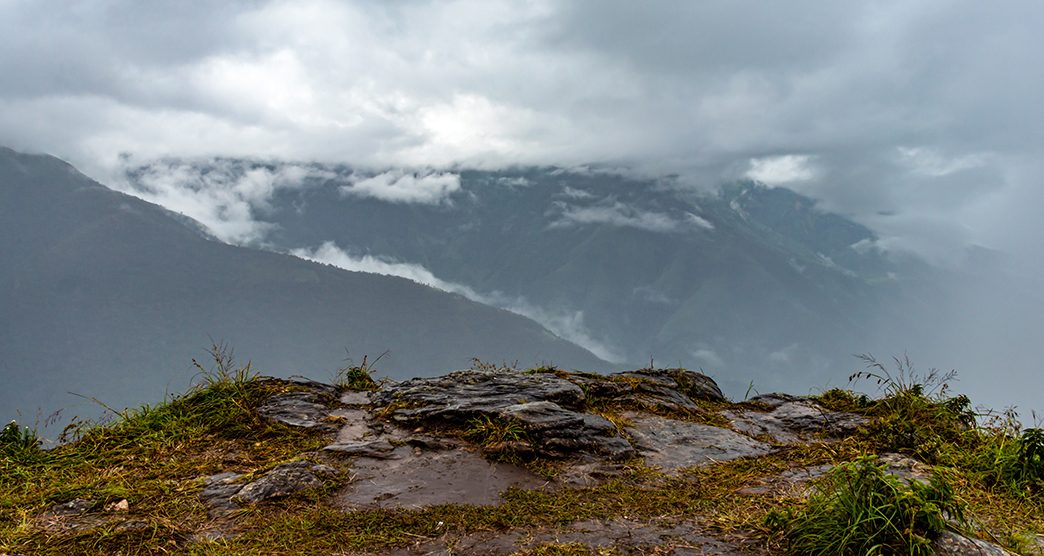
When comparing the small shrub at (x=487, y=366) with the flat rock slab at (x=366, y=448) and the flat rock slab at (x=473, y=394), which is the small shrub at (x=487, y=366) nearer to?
the flat rock slab at (x=473, y=394)

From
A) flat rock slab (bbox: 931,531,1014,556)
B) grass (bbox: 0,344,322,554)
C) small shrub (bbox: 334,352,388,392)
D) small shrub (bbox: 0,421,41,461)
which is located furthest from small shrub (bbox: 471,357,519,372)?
flat rock slab (bbox: 931,531,1014,556)

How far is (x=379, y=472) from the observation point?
6.16 m

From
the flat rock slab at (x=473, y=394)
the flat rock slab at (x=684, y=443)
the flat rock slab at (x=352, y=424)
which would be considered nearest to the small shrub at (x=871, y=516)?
the flat rock slab at (x=684, y=443)

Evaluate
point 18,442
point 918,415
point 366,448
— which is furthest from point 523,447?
point 18,442

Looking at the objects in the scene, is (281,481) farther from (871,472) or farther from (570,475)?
(871,472)

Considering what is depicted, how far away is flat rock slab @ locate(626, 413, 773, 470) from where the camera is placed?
6.84 m

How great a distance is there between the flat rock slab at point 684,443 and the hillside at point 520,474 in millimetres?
35

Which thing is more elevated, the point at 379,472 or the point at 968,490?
the point at 968,490

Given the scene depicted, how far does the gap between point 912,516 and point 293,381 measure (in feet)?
25.8

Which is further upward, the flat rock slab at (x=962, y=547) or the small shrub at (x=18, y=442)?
the flat rock slab at (x=962, y=547)

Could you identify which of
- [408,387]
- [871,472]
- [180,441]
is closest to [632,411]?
[408,387]

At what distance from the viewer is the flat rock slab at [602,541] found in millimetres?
4363

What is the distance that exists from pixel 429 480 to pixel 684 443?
3.27 metres

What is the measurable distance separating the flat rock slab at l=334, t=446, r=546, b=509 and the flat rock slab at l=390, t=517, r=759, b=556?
853 mm
